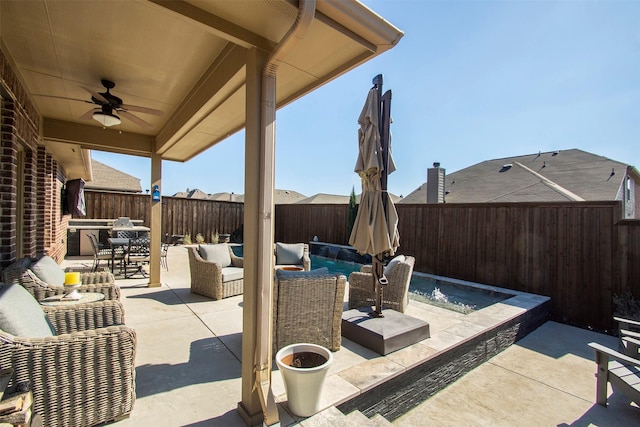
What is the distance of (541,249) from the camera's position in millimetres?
5254

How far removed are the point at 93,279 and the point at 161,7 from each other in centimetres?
314

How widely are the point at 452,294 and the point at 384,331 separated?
137 inches

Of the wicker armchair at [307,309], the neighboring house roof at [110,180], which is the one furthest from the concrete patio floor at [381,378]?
the neighboring house roof at [110,180]

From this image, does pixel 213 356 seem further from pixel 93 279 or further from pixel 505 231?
pixel 505 231

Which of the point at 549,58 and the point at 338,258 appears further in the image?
the point at 338,258

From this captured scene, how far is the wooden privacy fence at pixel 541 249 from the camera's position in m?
4.43

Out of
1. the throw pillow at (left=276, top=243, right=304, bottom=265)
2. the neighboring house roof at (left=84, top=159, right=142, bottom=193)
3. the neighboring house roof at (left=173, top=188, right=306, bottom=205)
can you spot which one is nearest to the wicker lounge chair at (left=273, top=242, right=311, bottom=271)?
the throw pillow at (left=276, top=243, right=304, bottom=265)

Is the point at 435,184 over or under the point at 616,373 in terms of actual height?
over

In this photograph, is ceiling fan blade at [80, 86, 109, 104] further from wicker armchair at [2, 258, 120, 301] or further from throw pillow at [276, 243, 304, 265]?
throw pillow at [276, 243, 304, 265]

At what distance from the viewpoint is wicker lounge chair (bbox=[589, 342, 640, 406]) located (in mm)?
2400

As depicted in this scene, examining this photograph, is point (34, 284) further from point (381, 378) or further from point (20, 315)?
point (381, 378)

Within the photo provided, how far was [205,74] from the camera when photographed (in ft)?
9.16

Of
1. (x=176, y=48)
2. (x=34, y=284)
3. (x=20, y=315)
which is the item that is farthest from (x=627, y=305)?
(x=34, y=284)

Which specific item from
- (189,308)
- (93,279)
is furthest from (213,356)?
(93,279)
